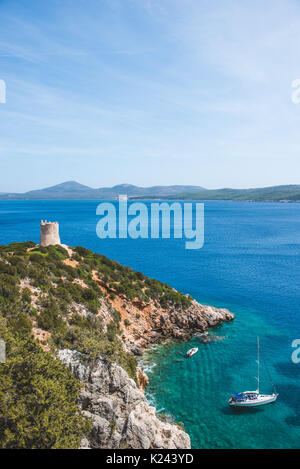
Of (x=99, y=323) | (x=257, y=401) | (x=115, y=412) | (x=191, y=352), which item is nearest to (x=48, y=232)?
Result: (x=99, y=323)

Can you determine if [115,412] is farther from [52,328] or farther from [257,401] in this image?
[257,401]

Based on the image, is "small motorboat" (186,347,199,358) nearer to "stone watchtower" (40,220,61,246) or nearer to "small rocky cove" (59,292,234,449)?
"small rocky cove" (59,292,234,449)

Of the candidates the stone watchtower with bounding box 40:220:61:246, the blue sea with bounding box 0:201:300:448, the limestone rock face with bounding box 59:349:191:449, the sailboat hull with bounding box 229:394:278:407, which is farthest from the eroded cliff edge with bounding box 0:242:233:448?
the sailboat hull with bounding box 229:394:278:407

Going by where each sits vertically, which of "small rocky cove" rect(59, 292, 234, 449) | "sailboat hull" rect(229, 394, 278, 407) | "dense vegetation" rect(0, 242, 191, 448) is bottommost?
"sailboat hull" rect(229, 394, 278, 407)

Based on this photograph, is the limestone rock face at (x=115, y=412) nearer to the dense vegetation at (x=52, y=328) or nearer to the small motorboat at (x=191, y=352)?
the dense vegetation at (x=52, y=328)

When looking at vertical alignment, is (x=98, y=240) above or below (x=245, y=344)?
above
